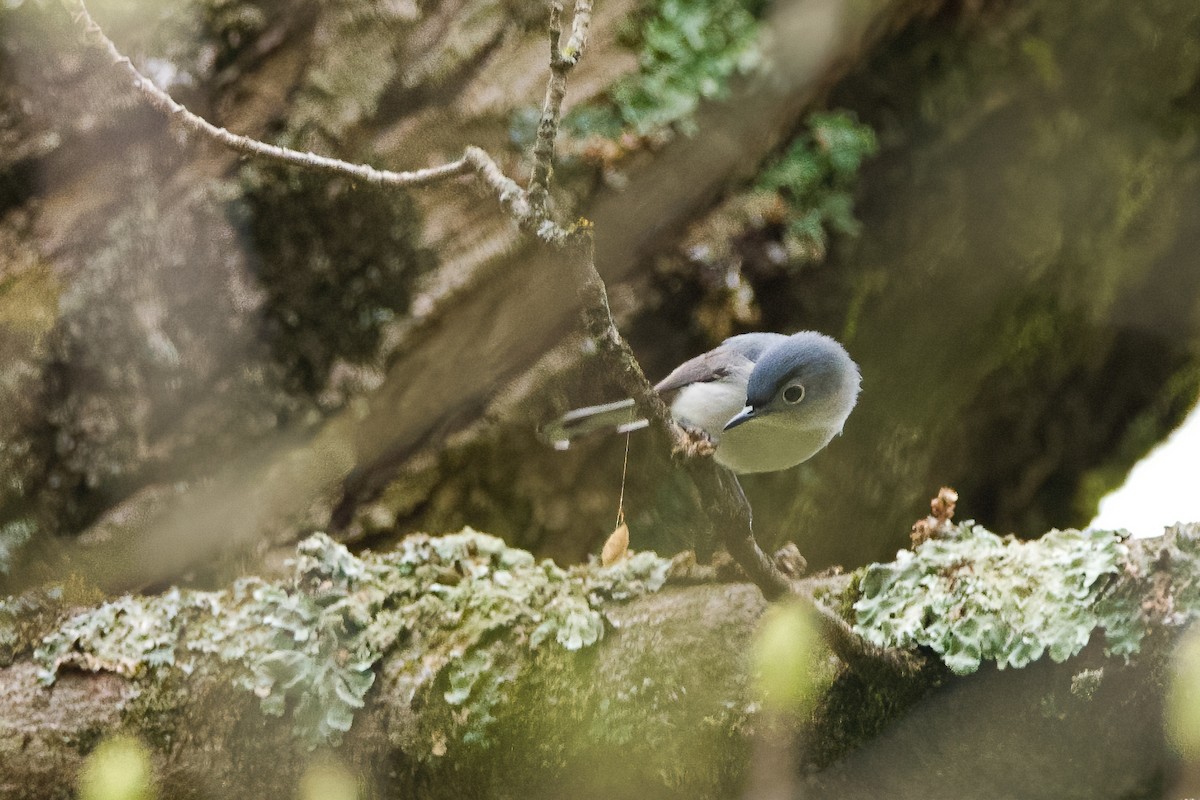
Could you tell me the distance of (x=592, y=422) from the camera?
1393 mm

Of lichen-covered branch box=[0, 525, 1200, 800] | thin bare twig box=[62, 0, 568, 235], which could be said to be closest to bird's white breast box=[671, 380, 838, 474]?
lichen-covered branch box=[0, 525, 1200, 800]

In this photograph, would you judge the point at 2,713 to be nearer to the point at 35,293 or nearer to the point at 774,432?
the point at 35,293

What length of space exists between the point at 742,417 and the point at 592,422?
39cm

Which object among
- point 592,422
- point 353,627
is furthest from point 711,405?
point 353,627

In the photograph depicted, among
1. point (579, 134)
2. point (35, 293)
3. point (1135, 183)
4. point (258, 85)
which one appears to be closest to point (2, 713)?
point (35, 293)

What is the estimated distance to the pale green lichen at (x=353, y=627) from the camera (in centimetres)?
114

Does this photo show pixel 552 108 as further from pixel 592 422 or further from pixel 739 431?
→ pixel 592 422

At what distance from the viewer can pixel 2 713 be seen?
3.92ft

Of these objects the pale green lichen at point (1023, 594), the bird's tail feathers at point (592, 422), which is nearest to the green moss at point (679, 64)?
the bird's tail feathers at point (592, 422)

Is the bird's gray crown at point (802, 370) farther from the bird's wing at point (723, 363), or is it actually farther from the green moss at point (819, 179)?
the green moss at point (819, 179)

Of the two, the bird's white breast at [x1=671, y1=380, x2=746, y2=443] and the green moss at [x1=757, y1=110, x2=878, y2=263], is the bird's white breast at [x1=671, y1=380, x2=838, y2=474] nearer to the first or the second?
the bird's white breast at [x1=671, y1=380, x2=746, y2=443]

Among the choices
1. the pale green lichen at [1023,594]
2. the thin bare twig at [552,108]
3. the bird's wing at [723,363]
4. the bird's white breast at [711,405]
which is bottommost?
the pale green lichen at [1023,594]

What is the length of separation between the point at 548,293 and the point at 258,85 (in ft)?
2.45

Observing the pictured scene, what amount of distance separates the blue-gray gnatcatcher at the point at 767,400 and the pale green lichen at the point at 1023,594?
193 millimetres
